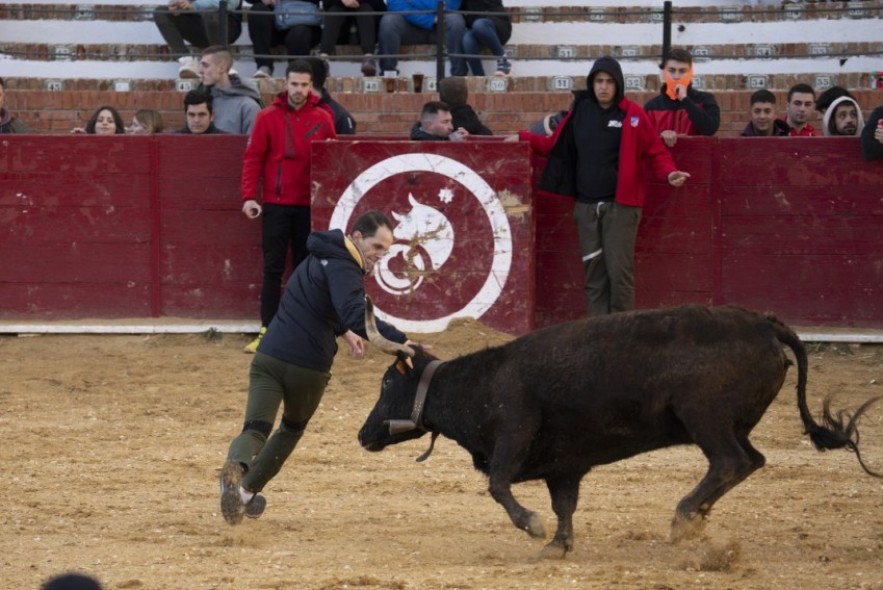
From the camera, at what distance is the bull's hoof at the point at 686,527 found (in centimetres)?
623

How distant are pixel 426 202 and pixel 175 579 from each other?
561cm

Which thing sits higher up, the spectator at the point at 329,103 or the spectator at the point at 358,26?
the spectator at the point at 358,26

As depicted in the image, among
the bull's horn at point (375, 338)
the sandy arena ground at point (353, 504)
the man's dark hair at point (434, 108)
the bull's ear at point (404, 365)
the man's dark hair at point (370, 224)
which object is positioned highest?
the man's dark hair at point (434, 108)

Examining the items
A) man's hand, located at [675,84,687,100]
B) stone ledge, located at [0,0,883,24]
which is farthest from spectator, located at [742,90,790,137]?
stone ledge, located at [0,0,883,24]

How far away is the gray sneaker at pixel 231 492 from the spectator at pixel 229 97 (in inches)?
209

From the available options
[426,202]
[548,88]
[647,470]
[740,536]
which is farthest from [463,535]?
[548,88]

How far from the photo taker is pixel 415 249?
11234 millimetres

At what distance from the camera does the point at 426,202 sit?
11195 mm

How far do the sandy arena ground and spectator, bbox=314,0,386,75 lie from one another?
3.92 meters

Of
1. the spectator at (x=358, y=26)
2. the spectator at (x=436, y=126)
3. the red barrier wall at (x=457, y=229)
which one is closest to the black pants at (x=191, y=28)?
the spectator at (x=358, y=26)

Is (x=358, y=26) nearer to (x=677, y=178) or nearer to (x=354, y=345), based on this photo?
(x=677, y=178)

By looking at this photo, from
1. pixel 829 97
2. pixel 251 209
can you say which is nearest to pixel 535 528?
pixel 251 209

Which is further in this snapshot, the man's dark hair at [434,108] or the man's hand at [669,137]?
the man's dark hair at [434,108]

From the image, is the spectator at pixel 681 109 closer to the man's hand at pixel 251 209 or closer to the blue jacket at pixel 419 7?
the man's hand at pixel 251 209
